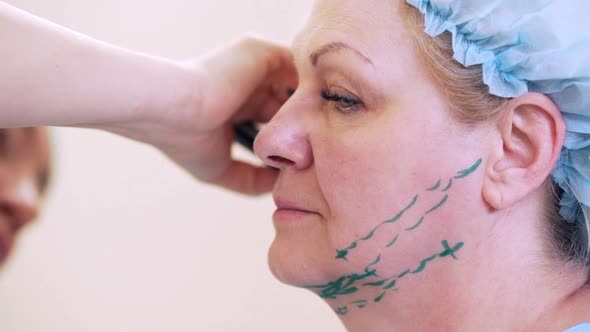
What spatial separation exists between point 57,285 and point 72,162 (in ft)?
1.05

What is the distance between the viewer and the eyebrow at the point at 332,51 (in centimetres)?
94

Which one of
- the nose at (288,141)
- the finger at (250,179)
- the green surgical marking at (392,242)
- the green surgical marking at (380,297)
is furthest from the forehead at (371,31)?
the finger at (250,179)

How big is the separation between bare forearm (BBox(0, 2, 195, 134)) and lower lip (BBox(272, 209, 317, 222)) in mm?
272

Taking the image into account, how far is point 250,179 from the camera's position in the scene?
1.48 metres

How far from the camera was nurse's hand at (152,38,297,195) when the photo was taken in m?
1.21

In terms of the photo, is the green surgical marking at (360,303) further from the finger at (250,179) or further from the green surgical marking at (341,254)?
the finger at (250,179)

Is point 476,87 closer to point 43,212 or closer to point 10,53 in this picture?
point 10,53

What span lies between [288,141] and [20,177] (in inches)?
30.0

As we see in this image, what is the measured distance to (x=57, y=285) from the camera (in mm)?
1708

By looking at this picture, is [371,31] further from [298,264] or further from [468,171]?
[298,264]

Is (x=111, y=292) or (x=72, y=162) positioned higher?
(x=72, y=162)

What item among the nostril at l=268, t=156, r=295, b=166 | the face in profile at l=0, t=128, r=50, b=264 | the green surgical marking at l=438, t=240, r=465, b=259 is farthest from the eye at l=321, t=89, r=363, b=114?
the face in profile at l=0, t=128, r=50, b=264

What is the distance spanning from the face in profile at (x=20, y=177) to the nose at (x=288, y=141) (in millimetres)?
Answer: 647

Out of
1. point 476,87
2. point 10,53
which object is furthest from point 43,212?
point 476,87
